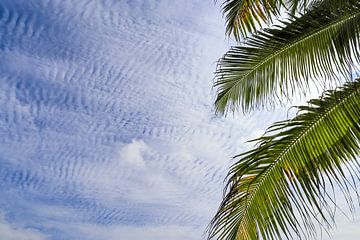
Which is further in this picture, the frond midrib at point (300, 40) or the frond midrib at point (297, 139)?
the frond midrib at point (300, 40)

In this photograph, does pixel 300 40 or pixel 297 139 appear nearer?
pixel 297 139

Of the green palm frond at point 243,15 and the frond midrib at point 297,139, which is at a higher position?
the green palm frond at point 243,15

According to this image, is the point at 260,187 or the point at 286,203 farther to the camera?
the point at 260,187

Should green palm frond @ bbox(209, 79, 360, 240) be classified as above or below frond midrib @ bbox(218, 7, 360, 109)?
below

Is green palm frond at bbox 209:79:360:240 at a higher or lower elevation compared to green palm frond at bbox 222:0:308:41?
lower

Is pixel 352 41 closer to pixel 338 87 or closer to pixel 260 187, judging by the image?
pixel 338 87

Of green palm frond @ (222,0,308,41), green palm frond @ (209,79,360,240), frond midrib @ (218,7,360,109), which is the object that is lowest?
green palm frond @ (209,79,360,240)

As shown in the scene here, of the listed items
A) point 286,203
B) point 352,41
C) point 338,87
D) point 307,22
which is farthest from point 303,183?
point 307,22

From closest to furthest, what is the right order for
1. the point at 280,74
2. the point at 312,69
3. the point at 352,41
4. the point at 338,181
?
the point at 338,181 → the point at 352,41 → the point at 312,69 → the point at 280,74

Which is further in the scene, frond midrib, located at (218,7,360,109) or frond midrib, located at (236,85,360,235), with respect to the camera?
frond midrib, located at (218,7,360,109)

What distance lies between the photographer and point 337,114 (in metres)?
4.51

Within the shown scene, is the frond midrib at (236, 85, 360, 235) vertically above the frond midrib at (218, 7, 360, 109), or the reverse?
the frond midrib at (218, 7, 360, 109)

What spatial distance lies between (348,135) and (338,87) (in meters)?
0.47

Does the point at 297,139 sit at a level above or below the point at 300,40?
below
